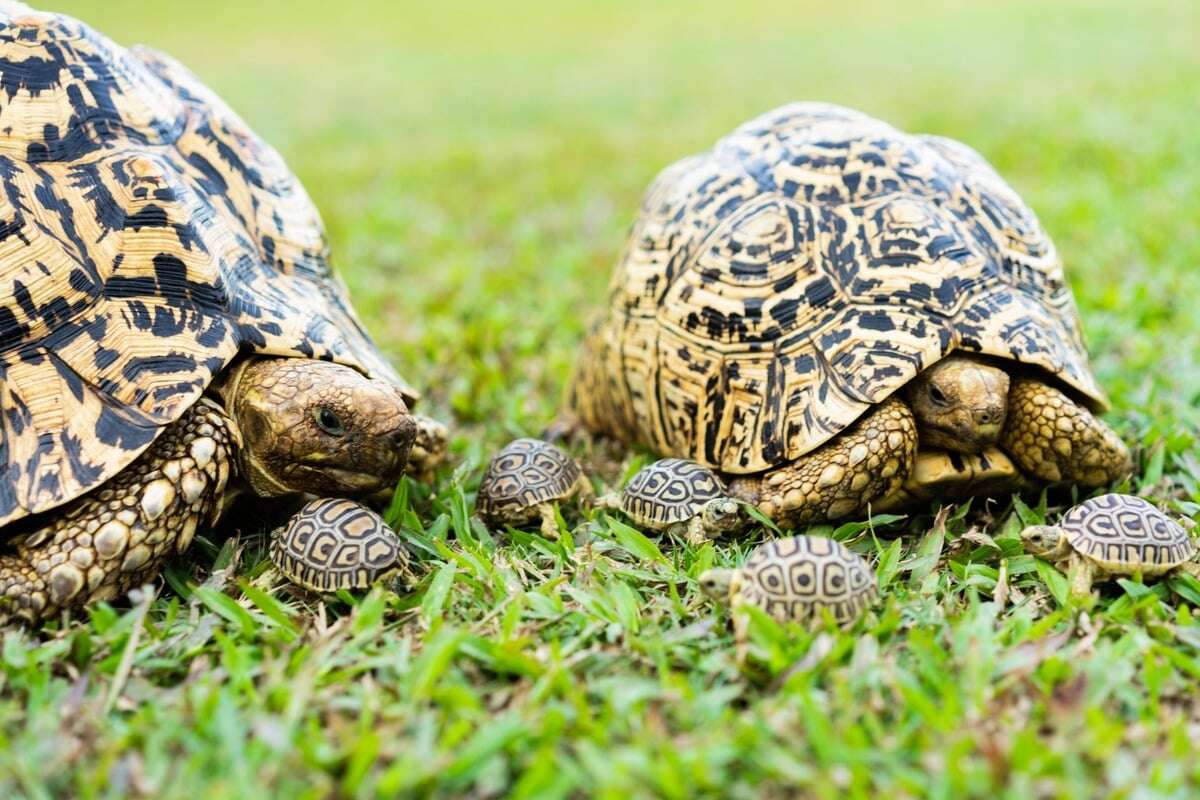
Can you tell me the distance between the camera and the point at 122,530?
2590 mm

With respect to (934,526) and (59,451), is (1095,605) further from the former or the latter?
(59,451)

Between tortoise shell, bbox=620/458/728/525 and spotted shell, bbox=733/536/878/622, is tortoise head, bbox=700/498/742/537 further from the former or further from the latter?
spotted shell, bbox=733/536/878/622

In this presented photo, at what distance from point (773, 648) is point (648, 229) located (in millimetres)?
1759

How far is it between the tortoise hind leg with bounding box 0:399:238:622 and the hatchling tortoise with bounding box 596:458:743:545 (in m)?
1.16

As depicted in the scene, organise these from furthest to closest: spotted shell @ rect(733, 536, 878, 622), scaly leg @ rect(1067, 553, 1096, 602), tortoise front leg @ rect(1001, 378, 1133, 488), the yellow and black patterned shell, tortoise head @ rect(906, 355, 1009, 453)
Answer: tortoise front leg @ rect(1001, 378, 1133, 488), tortoise head @ rect(906, 355, 1009, 453), scaly leg @ rect(1067, 553, 1096, 602), the yellow and black patterned shell, spotted shell @ rect(733, 536, 878, 622)

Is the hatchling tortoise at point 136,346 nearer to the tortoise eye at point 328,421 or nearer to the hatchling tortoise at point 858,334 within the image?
the tortoise eye at point 328,421

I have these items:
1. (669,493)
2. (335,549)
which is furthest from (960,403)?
(335,549)

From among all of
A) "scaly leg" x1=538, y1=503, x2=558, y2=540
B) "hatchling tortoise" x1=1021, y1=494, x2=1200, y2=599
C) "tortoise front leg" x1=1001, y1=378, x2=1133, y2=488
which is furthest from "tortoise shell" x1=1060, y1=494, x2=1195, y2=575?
"scaly leg" x1=538, y1=503, x2=558, y2=540

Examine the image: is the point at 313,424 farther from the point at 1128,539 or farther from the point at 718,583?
the point at 1128,539

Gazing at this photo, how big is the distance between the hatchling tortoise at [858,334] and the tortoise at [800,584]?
1.54 ft

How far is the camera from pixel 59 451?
2.56 meters

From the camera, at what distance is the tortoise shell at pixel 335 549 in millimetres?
2701

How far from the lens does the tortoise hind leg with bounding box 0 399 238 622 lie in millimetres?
2557

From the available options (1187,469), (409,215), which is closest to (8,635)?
(1187,469)
